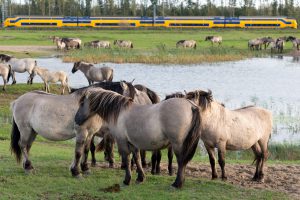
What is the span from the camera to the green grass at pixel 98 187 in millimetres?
7508

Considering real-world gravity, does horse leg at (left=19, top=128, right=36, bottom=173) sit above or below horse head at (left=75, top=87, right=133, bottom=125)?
below

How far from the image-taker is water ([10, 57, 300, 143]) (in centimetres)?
2014

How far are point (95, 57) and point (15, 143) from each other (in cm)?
2894

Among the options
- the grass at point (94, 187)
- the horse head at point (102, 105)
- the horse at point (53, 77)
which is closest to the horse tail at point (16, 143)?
the grass at point (94, 187)

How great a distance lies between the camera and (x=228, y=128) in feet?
28.3

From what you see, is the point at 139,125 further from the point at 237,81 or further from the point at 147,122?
the point at 237,81

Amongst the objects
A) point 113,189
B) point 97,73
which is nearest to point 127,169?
point 113,189

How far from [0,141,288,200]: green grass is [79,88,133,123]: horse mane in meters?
1.07

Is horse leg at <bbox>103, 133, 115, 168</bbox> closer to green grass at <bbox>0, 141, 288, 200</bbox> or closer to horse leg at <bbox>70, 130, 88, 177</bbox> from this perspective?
green grass at <bbox>0, 141, 288, 200</bbox>

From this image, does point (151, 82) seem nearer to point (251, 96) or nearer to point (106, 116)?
point (251, 96)

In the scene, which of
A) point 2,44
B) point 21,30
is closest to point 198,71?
point 2,44

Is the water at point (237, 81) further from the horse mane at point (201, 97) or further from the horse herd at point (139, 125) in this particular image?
the horse mane at point (201, 97)

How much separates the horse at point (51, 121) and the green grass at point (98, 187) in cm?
32

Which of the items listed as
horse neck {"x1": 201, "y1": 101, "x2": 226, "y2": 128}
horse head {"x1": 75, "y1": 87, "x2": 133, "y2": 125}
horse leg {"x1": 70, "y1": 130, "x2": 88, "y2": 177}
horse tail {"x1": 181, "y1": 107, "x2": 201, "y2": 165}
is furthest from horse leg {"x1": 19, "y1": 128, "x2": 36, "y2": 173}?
horse neck {"x1": 201, "y1": 101, "x2": 226, "y2": 128}
